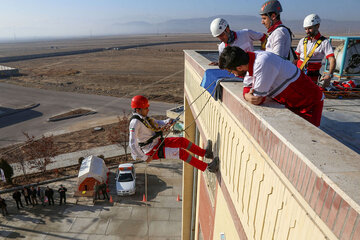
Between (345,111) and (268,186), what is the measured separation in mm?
4341

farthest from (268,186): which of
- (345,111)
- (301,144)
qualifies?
(345,111)

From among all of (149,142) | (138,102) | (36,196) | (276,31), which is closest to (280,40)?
(276,31)

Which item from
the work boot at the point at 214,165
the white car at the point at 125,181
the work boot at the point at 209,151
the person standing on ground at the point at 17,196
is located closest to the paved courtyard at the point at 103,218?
the white car at the point at 125,181

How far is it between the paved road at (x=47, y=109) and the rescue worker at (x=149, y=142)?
28.3 meters

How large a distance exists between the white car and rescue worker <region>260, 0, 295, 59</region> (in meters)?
15.5

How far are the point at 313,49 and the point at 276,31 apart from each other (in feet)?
8.44

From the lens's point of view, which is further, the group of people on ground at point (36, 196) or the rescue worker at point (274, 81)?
the group of people on ground at point (36, 196)

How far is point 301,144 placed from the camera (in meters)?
2.29

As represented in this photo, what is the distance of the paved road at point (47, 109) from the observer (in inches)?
1257

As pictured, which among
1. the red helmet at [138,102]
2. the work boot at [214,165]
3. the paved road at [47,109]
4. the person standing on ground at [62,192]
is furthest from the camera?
the paved road at [47,109]

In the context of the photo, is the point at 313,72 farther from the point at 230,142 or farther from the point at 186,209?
the point at 186,209

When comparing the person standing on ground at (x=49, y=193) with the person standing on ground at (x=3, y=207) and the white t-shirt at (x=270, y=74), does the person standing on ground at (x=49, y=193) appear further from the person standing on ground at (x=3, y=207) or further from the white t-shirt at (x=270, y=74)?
the white t-shirt at (x=270, y=74)

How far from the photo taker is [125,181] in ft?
61.1

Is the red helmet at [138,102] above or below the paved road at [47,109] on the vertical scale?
above
